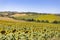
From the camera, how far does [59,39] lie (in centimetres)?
2327

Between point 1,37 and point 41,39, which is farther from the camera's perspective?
point 41,39

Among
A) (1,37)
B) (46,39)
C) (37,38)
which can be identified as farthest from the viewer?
(46,39)

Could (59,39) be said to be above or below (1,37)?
below

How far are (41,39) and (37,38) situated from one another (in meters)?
0.51

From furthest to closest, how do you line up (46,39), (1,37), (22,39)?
(46,39)
(22,39)
(1,37)

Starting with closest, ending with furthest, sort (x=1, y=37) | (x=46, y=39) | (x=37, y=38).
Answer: (x=1, y=37)
(x=37, y=38)
(x=46, y=39)

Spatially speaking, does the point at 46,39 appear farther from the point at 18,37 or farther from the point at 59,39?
the point at 18,37

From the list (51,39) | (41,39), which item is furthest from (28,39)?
(51,39)

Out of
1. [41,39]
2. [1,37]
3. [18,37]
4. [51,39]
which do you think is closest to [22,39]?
[18,37]

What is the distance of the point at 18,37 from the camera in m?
18.7

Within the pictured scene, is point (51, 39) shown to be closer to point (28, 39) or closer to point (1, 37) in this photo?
point (28, 39)

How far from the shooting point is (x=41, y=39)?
2095 cm

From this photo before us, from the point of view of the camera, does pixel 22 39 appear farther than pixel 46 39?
No

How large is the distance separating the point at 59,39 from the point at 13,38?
715 centimetres
